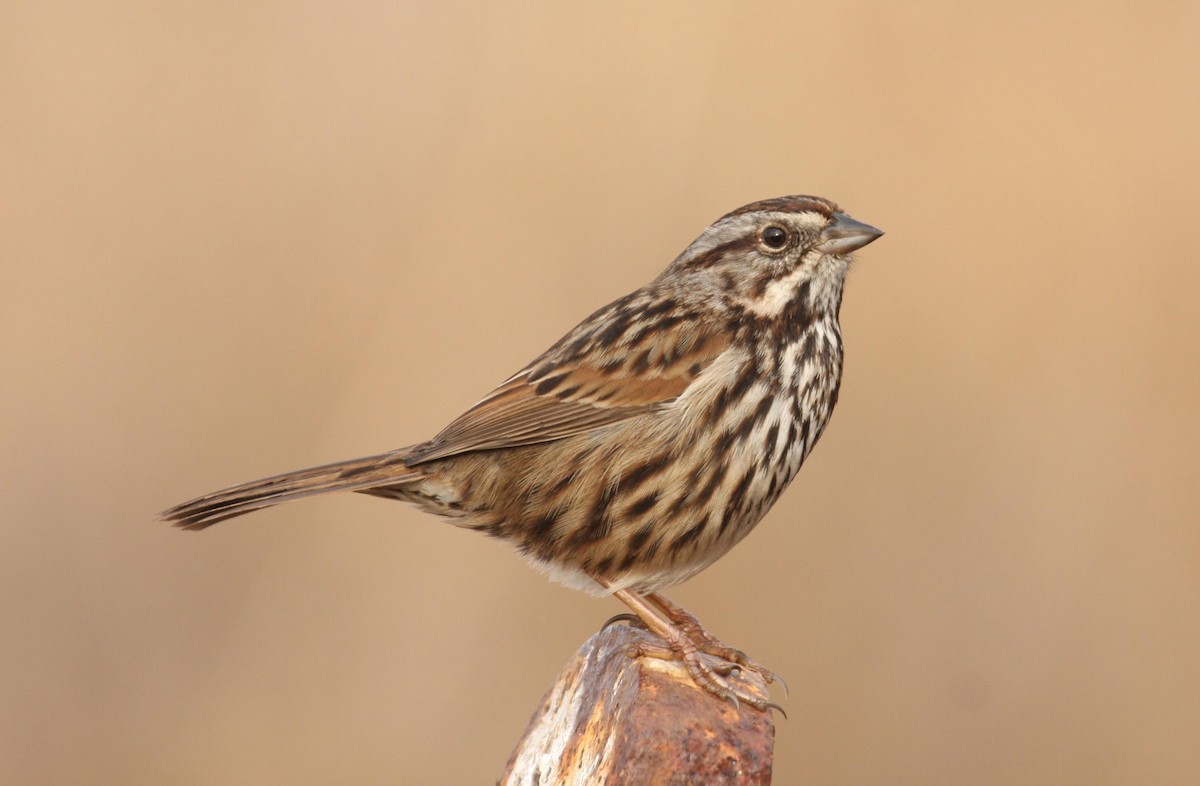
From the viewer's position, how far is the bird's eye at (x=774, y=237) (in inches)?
173

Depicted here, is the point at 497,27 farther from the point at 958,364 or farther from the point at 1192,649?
the point at 1192,649

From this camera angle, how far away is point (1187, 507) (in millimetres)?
6242

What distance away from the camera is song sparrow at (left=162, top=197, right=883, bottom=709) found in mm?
4094

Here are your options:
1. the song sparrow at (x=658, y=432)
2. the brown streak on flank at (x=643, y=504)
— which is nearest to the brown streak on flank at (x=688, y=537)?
the song sparrow at (x=658, y=432)

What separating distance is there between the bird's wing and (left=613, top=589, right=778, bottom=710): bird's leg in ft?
1.63

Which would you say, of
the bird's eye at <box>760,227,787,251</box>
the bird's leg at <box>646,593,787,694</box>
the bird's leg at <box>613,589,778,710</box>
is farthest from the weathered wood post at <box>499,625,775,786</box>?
the bird's eye at <box>760,227,787,251</box>

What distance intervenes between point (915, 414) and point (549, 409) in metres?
2.51

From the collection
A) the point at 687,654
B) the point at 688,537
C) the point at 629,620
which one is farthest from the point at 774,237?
the point at 687,654

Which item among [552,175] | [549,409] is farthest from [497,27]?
[549,409]

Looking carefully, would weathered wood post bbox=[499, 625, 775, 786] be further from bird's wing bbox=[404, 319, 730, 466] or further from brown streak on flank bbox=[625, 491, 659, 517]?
bird's wing bbox=[404, 319, 730, 466]

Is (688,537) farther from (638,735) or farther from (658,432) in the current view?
(638,735)

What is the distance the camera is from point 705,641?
161 inches

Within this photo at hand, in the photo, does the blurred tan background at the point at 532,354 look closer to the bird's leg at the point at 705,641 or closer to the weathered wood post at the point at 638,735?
the bird's leg at the point at 705,641

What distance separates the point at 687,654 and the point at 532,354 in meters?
3.10
